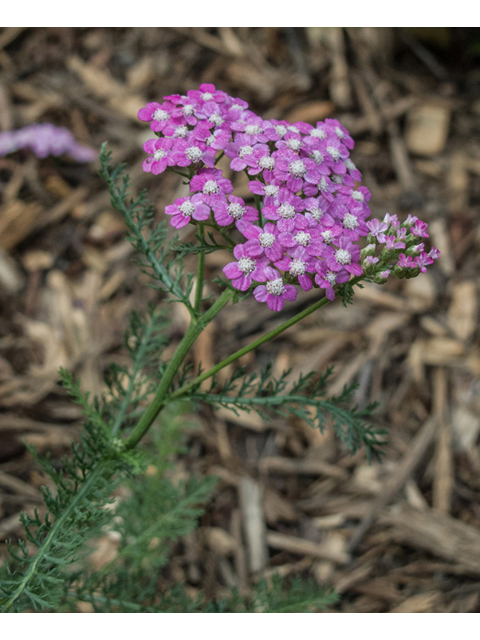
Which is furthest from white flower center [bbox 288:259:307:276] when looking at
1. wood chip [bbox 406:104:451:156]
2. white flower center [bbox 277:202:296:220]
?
wood chip [bbox 406:104:451:156]

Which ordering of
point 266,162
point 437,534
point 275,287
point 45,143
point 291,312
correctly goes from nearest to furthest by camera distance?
point 275,287, point 266,162, point 437,534, point 291,312, point 45,143

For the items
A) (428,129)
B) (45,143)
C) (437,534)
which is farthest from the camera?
(428,129)

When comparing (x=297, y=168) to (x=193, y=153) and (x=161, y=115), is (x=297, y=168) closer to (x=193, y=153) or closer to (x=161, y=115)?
(x=193, y=153)

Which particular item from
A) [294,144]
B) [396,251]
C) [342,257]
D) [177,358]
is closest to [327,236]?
[342,257]

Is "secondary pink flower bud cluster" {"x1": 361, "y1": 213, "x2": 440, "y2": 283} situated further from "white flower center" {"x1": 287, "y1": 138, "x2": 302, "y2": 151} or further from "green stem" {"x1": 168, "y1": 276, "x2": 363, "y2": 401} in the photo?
"white flower center" {"x1": 287, "y1": 138, "x2": 302, "y2": 151}

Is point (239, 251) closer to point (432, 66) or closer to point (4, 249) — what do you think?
point (4, 249)
